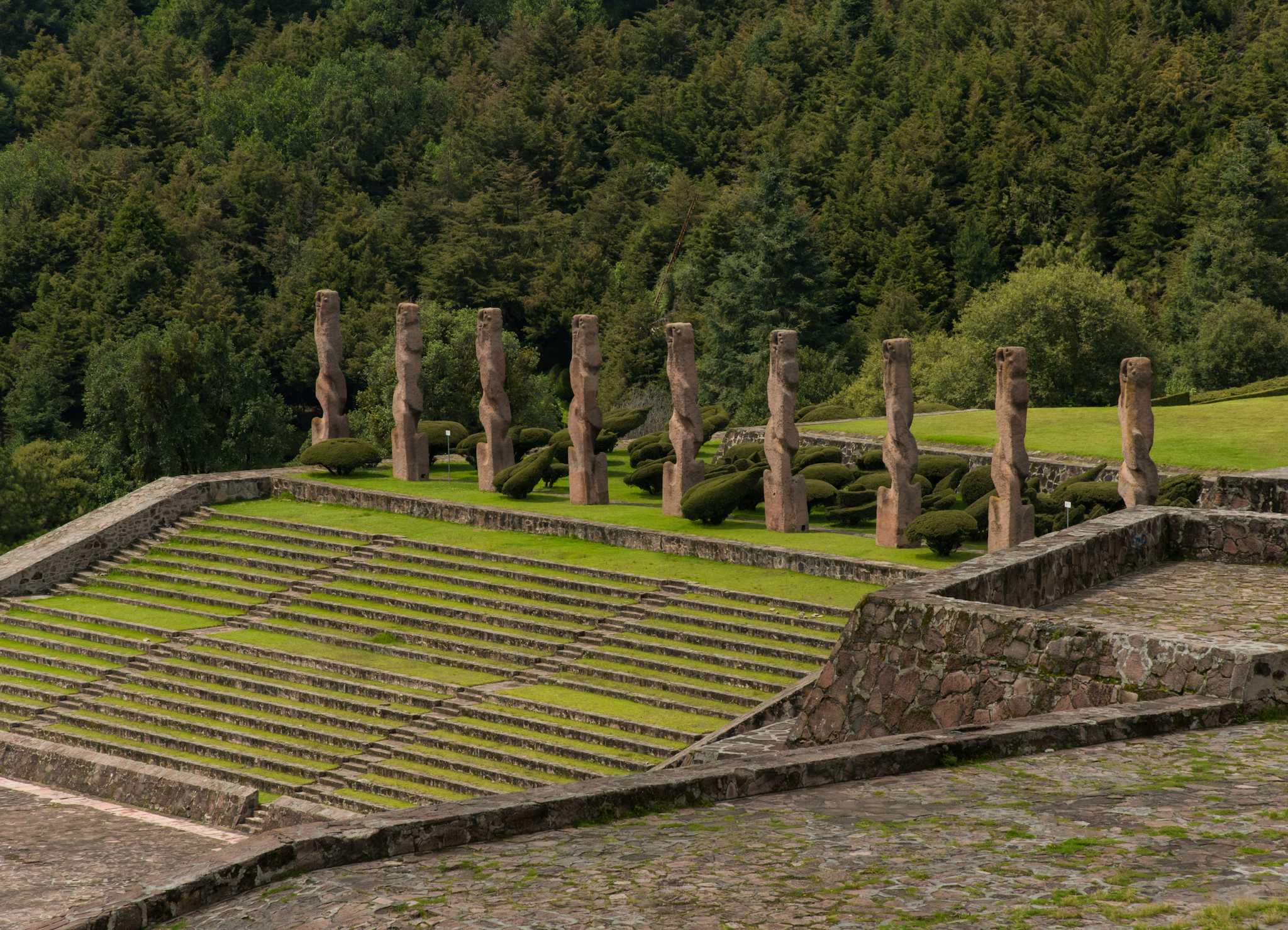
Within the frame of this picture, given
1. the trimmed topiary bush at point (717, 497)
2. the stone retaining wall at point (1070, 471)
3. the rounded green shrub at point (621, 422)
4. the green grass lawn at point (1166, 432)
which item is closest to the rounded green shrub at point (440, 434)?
the rounded green shrub at point (621, 422)

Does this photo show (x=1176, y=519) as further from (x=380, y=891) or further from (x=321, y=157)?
(x=321, y=157)

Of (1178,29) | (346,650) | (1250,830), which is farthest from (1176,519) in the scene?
(1178,29)

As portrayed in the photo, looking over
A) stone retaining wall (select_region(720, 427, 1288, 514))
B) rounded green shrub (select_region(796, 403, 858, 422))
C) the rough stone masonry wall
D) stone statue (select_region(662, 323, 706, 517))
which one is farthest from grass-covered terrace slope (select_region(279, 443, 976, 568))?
the rough stone masonry wall

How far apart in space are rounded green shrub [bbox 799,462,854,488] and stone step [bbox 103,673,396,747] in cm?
981

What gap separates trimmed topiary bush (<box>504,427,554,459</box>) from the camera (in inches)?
1439

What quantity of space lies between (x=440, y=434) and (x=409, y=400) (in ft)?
7.27

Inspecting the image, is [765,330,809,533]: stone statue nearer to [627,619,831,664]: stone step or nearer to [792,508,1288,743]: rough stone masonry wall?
[627,619,831,664]: stone step

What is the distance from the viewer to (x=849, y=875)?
9703 mm

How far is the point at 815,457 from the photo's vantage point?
3262cm

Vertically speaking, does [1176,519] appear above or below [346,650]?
above

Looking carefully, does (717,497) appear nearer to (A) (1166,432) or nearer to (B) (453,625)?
(B) (453,625)

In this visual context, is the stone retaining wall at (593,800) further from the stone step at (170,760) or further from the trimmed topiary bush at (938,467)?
the trimmed topiary bush at (938,467)

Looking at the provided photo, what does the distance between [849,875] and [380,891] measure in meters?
2.41

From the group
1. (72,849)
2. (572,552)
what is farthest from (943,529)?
(72,849)
